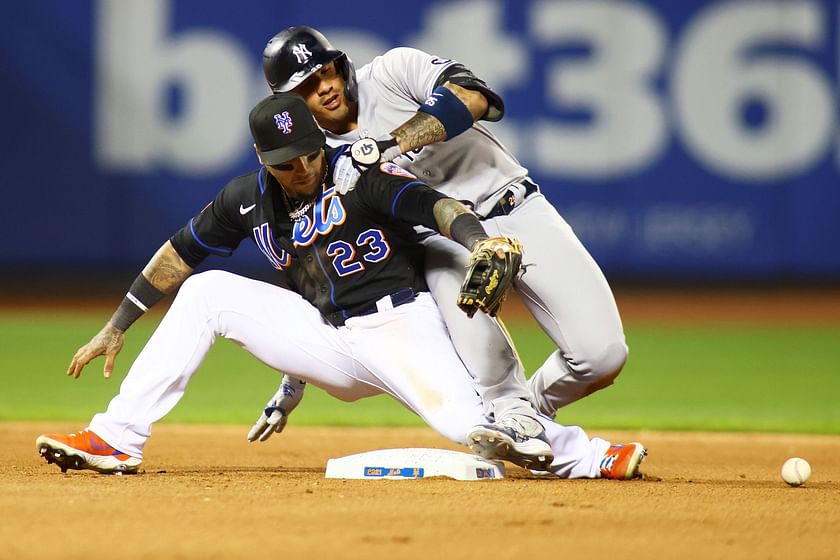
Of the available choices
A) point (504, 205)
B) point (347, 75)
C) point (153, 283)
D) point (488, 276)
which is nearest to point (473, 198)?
point (504, 205)

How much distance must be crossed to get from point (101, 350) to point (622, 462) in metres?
2.06

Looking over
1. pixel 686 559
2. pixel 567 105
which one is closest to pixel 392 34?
pixel 567 105

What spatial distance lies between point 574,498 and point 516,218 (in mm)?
1266

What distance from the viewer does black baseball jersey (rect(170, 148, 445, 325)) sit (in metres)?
4.38

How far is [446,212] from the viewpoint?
4.20 m

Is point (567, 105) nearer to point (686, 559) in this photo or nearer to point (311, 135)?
point (311, 135)

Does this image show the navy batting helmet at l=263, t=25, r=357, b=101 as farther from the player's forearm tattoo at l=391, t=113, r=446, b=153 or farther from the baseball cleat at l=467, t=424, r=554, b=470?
the baseball cleat at l=467, t=424, r=554, b=470

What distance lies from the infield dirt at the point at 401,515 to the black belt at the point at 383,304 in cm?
63

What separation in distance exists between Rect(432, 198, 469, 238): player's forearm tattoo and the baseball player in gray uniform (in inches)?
13.9

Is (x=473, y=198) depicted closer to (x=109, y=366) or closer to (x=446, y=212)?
(x=446, y=212)

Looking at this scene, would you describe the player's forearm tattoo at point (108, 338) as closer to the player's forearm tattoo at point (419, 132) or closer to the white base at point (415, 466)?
the white base at point (415, 466)

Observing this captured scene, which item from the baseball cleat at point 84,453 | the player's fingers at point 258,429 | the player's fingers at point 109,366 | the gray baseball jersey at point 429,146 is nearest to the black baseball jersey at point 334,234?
the gray baseball jersey at point 429,146

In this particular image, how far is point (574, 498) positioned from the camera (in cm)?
402

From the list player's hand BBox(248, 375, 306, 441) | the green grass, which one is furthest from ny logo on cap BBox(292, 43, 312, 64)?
the green grass
